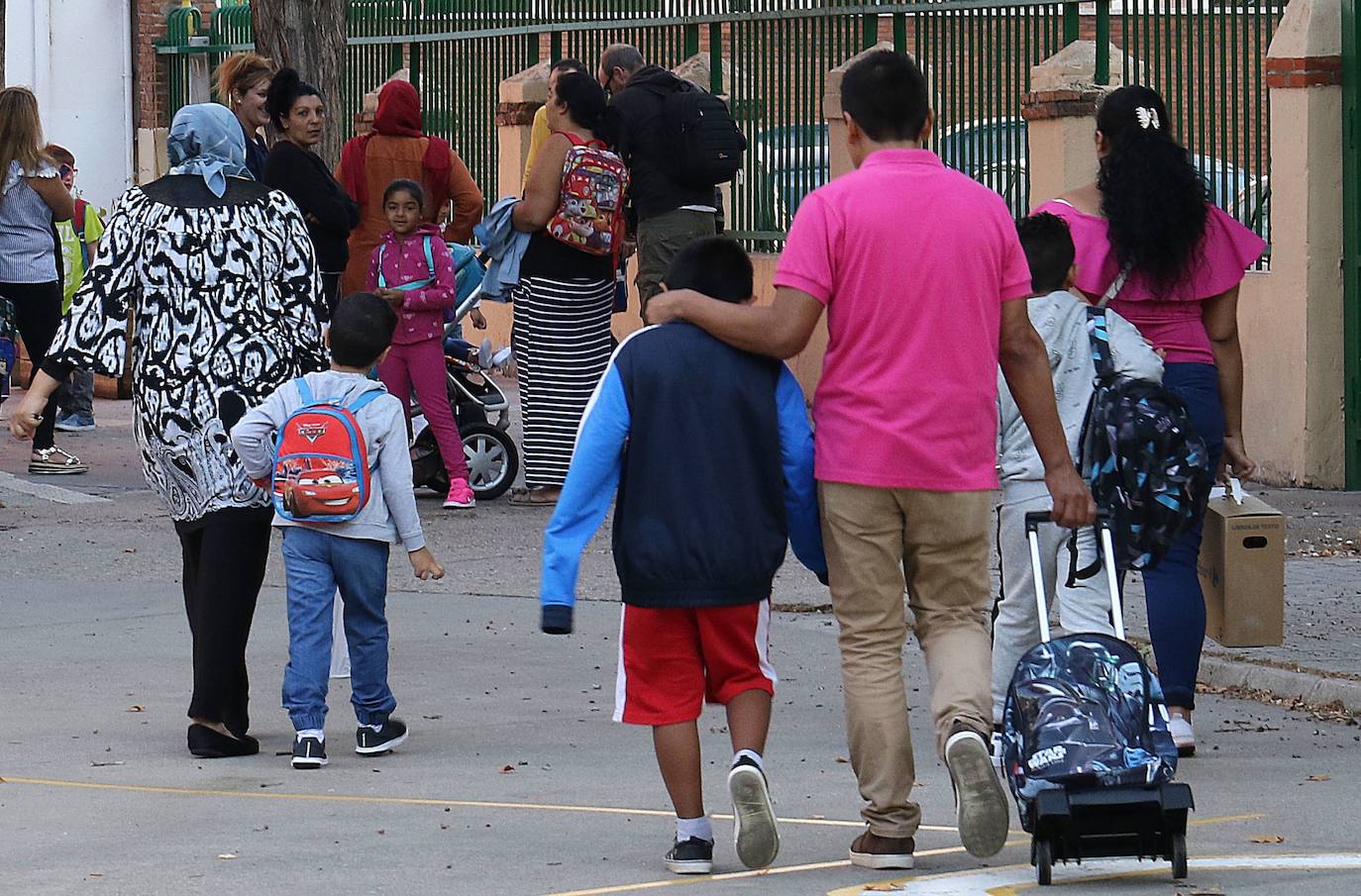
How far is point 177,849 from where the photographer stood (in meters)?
6.20

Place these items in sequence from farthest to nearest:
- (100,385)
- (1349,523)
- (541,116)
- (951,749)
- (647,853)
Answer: (100,385)
(541,116)
(1349,523)
(647,853)
(951,749)

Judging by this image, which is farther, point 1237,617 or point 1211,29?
point 1211,29

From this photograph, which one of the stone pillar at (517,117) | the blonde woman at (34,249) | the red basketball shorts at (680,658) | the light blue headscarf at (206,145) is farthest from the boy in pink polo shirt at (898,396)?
the stone pillar at (517,117)

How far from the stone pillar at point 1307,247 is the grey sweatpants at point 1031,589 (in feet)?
20.6

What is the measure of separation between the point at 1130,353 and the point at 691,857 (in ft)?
6.30

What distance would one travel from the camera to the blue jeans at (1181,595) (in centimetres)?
729

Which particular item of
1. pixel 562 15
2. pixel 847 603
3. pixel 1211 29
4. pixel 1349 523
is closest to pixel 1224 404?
pixel 847 603

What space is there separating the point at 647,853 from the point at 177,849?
1141 mm

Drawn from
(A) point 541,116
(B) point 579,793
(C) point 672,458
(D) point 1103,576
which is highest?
(A) point 541,116

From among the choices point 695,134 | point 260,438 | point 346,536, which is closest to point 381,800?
point 346,536

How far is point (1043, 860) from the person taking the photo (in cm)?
558

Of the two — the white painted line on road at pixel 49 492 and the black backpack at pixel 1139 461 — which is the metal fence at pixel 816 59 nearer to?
the white painted line on road at pixel 49 492

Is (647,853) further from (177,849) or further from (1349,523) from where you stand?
(1349,523)

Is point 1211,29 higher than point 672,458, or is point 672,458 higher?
point 1211,29
